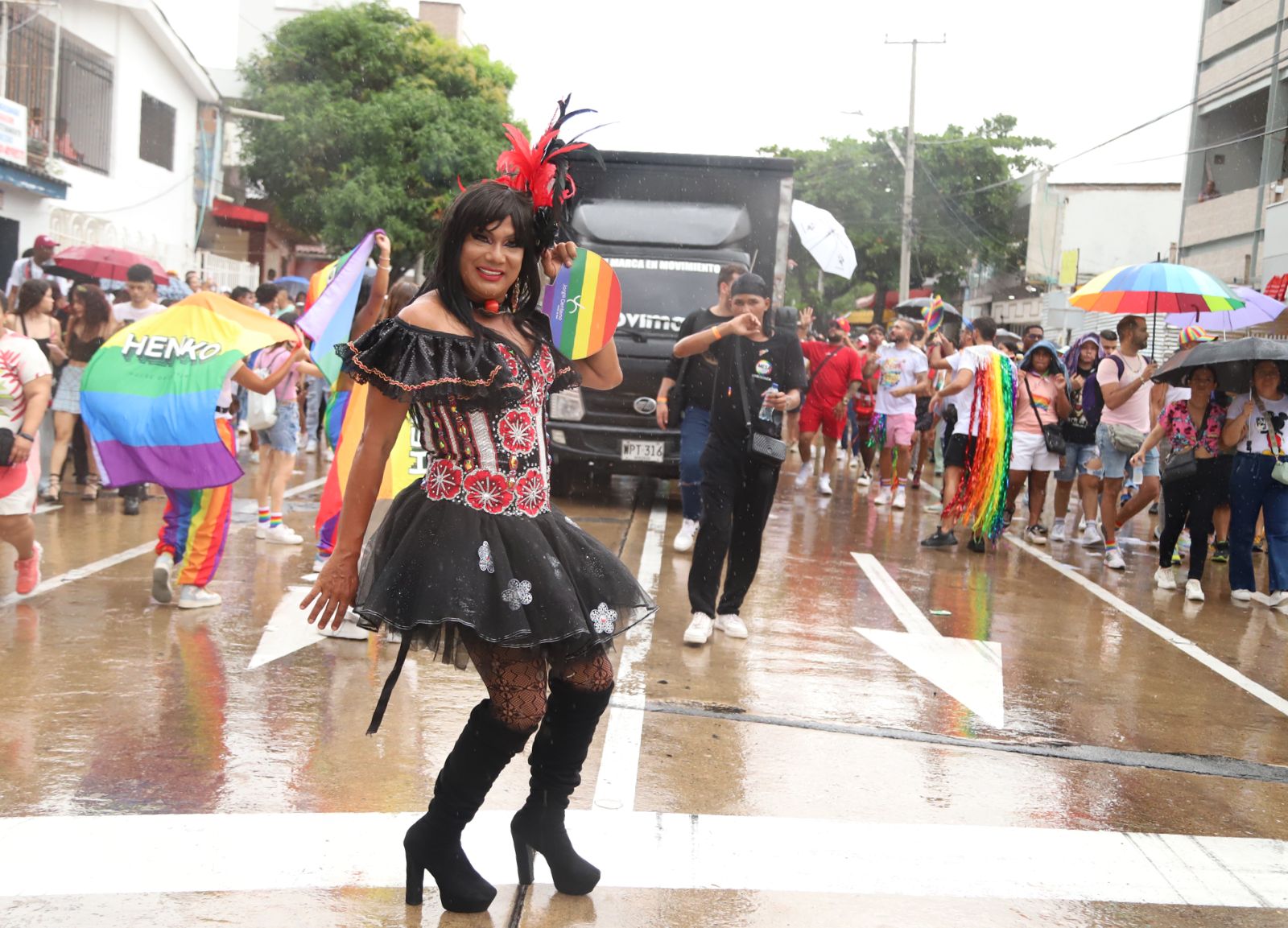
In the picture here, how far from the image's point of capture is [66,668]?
19.0ft

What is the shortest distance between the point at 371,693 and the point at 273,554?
3.51 m

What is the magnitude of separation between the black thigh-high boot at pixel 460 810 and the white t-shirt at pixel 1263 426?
7.26 m

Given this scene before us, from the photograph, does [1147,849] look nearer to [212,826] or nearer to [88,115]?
[212,826]

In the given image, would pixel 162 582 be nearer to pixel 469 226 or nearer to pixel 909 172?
pixel 469 226

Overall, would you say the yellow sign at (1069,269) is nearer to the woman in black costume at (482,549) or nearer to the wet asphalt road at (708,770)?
the wet asphalt road at (708,770)

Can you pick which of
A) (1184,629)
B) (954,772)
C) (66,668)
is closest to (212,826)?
(66,668)

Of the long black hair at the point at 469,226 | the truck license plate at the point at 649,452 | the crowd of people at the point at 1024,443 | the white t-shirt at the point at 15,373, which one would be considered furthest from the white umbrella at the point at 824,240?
the long black hair at the point at 469,226

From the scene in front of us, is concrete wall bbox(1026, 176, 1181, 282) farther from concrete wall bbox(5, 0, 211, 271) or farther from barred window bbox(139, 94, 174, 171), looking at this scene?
barred window bbox(139, 94, 174, 171)

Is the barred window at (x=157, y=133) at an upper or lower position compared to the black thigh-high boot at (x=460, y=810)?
upper

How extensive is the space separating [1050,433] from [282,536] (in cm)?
638

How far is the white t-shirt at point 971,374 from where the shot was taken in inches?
446

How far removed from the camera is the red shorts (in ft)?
48.0

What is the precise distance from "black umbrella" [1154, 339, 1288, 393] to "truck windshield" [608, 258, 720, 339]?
13.7 feet

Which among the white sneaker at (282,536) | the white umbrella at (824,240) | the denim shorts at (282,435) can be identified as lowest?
the white sneaker at (282,536)
